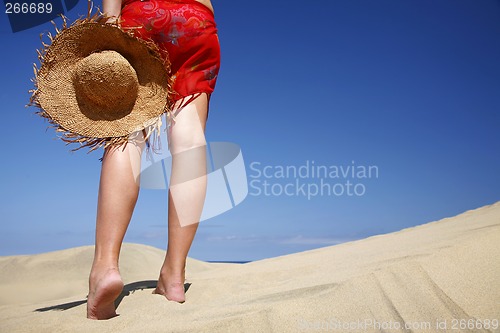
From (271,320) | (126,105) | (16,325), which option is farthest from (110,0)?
(271,320)

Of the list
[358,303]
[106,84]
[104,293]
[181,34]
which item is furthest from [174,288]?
[181,34]

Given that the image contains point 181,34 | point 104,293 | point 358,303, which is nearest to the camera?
point 358,303

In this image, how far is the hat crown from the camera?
1702 mm

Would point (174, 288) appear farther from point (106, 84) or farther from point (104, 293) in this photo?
point (106, 84)

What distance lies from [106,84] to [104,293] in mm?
807

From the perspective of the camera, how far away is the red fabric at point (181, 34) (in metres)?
1.85

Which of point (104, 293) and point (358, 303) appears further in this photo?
point (104, 293)

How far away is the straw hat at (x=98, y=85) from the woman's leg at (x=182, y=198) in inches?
4.9

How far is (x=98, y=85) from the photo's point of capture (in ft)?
5.68

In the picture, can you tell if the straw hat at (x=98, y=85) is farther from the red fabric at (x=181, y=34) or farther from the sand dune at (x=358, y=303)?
the sand dune at (x=358, y=303)

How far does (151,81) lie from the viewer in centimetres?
184

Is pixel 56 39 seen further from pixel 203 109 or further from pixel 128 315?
pixel 128 315

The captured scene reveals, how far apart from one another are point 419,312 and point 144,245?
145 inches

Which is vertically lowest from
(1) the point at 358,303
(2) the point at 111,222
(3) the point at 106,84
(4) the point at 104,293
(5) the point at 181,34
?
(1) the point at 358,303
